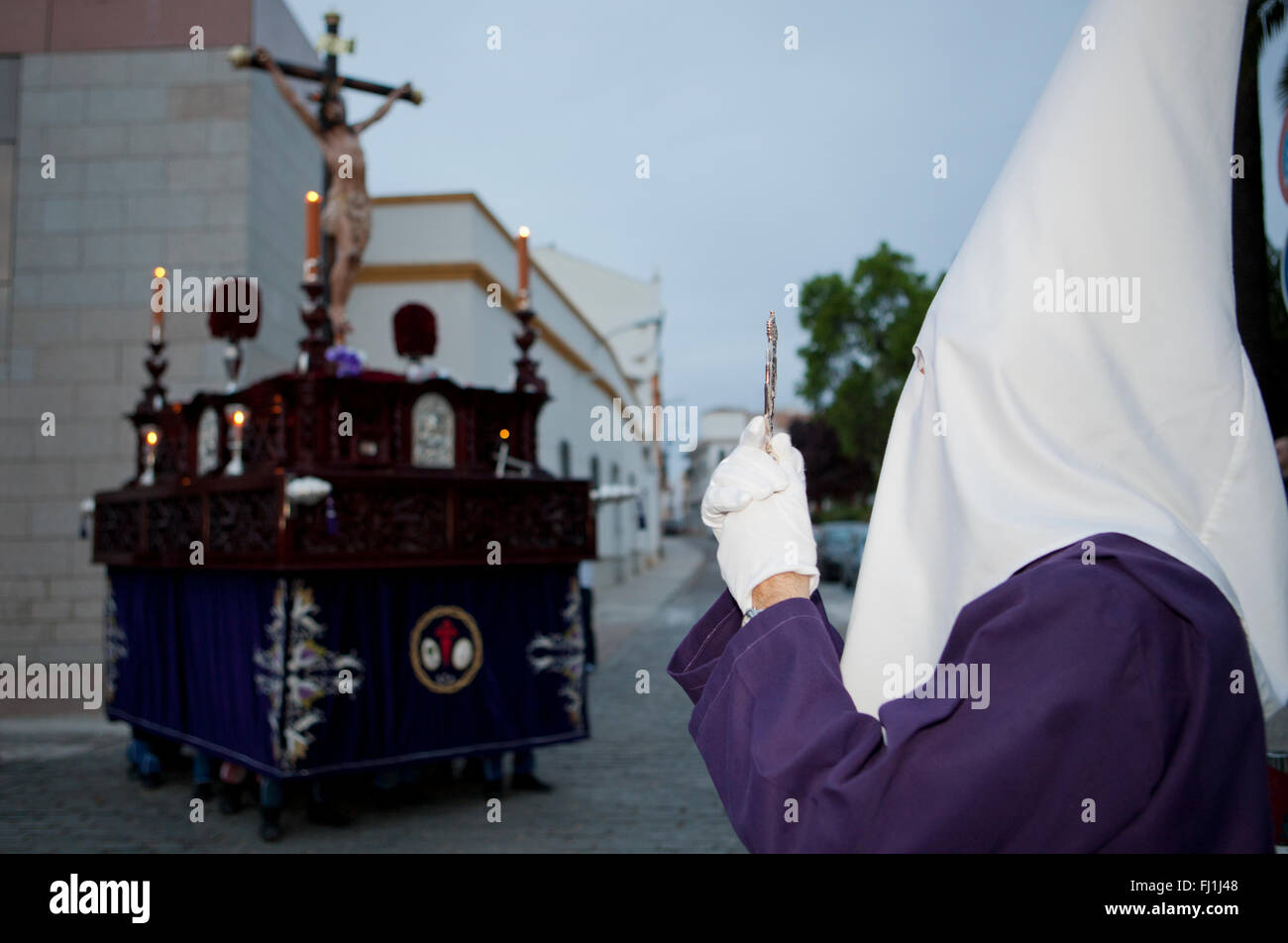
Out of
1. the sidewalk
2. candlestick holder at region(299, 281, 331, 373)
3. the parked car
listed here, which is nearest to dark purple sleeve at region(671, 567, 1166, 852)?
candlestick holder at region(299, 281, 331, 373)

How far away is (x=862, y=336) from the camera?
37219 mm

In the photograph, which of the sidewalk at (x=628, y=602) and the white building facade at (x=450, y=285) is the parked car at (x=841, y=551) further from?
the white building facade at (x=450, y=285)

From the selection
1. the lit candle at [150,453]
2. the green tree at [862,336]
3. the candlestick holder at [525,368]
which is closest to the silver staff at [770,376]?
the candlestick holder at [525,368]

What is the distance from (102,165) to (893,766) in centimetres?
1087

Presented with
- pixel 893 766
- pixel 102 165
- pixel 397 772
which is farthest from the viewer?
pixel 102 165

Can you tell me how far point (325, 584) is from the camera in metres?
4.72

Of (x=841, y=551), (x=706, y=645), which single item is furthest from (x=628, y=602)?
(x=706, y=645)

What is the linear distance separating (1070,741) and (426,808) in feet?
16.4

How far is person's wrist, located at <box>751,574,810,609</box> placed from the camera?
4.40ft

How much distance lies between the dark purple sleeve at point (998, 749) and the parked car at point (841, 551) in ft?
56.6

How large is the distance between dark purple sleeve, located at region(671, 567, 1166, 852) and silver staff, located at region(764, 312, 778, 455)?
49 centimetres

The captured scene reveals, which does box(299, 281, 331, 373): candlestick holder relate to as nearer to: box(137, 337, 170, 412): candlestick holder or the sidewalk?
box(137, 337, 170, 412): candlestick holder
